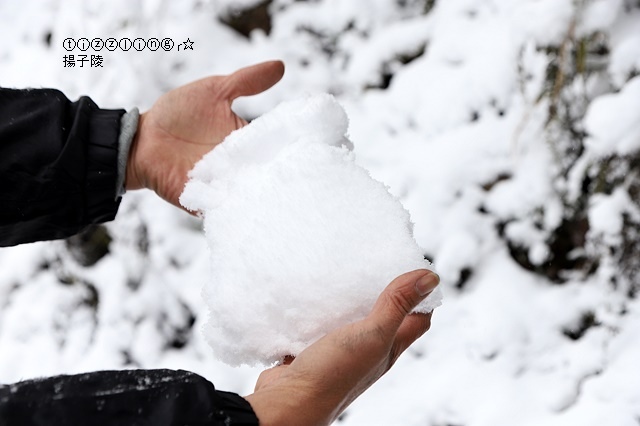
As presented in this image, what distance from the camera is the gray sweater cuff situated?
1236mm

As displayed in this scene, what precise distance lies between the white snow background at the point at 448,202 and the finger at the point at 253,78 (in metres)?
0.59

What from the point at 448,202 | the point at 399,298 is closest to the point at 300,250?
the point at 399,298

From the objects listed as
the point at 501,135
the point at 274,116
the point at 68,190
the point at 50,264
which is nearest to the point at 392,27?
the point at 501,135

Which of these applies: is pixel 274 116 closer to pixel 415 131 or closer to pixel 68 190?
pixel 68 190

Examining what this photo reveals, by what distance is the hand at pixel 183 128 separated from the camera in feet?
4.20

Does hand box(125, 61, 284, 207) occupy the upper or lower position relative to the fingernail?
upper

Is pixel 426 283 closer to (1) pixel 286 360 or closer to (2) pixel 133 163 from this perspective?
(1) pixel 286 360

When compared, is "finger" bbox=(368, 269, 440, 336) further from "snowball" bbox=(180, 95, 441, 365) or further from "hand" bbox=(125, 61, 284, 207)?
"hand" bbox=(125, 61, 284, 207)

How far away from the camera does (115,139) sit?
1.23 meters

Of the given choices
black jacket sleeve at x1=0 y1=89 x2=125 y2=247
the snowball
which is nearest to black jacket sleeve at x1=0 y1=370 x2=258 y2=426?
the snowball

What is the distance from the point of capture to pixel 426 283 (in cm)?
82

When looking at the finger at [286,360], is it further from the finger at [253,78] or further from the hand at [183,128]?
the finger at [253,78]

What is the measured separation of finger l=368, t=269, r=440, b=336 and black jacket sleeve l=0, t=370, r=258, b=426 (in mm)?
230

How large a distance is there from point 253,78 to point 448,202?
0.73 meters
